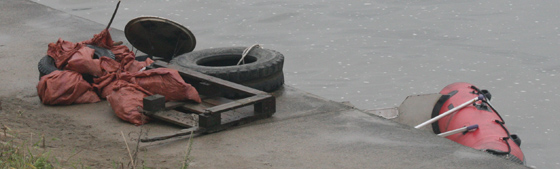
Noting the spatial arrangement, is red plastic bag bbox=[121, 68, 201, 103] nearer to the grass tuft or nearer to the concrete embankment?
the concrete embankment

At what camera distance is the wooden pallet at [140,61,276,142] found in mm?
6355

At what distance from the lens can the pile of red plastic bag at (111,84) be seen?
6.91 meters

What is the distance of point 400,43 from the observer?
18109mm

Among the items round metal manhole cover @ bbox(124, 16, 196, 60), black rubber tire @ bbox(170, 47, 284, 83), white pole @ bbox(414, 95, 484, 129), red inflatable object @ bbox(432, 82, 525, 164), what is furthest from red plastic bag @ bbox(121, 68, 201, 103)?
red inflatable object @ bbox(432, 82, 525, 164)

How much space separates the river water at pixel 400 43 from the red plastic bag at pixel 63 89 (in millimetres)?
7026

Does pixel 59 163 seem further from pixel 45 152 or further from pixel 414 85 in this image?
pixel 414 85

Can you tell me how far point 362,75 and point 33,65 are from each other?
8.39 meters

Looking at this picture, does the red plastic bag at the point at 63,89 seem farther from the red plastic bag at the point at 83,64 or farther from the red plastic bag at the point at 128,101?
the red plastic bag at the point at 128,101

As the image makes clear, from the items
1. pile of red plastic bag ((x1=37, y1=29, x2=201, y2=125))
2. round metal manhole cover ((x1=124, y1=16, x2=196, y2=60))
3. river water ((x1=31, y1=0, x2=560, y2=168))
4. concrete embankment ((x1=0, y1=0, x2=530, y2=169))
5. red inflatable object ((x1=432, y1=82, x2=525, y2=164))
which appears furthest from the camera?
river water ((x1=31, y1=0, x2=560, y2=168))

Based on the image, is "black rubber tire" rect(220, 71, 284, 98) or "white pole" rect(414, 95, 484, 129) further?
"white pole" rect(414, 95, 484, 129)

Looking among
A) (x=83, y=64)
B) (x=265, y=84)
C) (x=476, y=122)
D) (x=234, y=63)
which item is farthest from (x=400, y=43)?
(x=83, y=64)

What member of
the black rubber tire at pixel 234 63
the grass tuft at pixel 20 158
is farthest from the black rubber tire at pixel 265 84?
the grass tuft at pixel 20 158

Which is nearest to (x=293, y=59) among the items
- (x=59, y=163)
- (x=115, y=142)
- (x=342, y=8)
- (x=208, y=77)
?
(x=342, y=8)

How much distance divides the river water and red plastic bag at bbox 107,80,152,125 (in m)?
6.71
